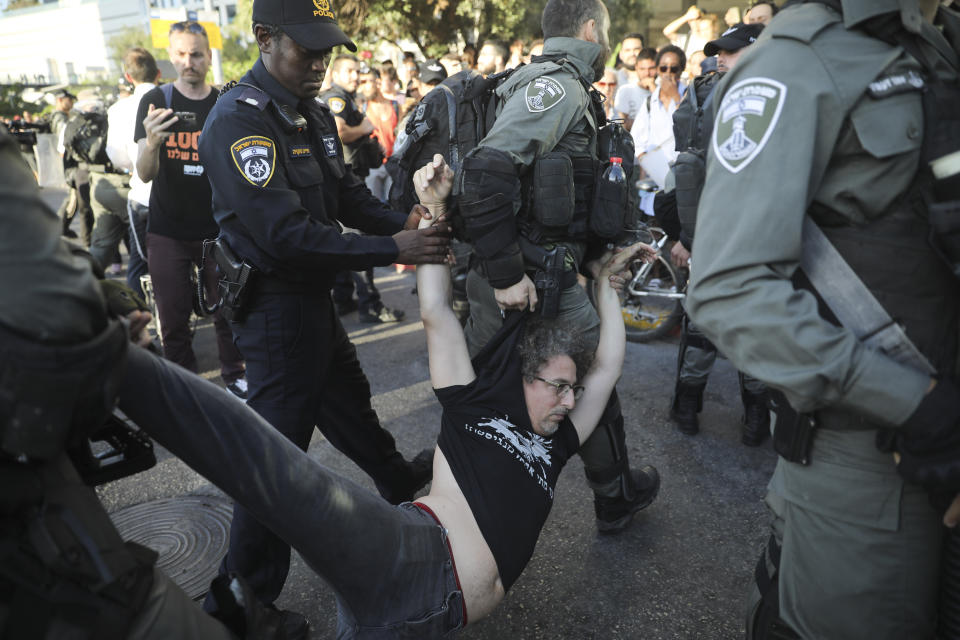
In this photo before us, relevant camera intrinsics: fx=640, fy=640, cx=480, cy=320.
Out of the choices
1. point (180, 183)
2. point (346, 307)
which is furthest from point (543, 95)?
point (346, 307)

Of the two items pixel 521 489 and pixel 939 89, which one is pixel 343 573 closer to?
pixel 521 489

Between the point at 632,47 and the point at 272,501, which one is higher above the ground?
the point at 632,47

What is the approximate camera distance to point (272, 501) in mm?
1378

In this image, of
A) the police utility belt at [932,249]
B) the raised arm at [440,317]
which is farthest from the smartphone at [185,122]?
the police utility belt at [932,249]

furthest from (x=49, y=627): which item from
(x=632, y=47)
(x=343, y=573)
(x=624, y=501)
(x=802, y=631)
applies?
(x=632, y=47)

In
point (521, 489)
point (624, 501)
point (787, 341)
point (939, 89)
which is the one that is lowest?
point (624, 501)

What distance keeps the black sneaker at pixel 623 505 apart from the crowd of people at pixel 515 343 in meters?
0.02

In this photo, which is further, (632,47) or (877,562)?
(632,47)

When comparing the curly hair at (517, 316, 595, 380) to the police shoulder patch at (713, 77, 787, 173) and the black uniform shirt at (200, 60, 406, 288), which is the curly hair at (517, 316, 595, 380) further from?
the police shoulder patch at (713, 77, 787, 173)

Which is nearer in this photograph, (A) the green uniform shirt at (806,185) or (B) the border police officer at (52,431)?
(B) the border police officer at (52,431)

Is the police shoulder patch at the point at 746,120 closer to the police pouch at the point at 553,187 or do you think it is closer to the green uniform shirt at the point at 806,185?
the green uniform shirt at the point at 806,185

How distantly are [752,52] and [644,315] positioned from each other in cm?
392

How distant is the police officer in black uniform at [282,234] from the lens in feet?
6.77

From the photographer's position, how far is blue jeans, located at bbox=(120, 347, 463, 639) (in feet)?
4.20
